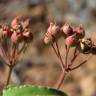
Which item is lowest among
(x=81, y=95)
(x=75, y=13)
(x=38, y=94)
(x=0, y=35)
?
(x=81, y=95)

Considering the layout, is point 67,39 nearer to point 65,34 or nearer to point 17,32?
point 65,34

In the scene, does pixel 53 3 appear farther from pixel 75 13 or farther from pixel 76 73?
pixel 76 73

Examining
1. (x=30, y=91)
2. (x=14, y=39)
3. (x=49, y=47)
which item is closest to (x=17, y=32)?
(x=14, y=39)

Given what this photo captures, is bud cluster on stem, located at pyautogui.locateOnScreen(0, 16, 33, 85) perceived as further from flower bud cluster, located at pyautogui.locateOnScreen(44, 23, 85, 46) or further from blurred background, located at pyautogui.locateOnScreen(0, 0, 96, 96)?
blurred background, located at pyautogui.locateOnScreen(0, 0, 96, 96)

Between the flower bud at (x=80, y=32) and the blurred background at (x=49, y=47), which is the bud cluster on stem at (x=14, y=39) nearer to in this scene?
the flower bud at (x=80, y=32)

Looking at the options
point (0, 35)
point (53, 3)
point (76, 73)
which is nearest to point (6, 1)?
point (53, 3)

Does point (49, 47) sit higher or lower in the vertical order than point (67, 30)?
lower
